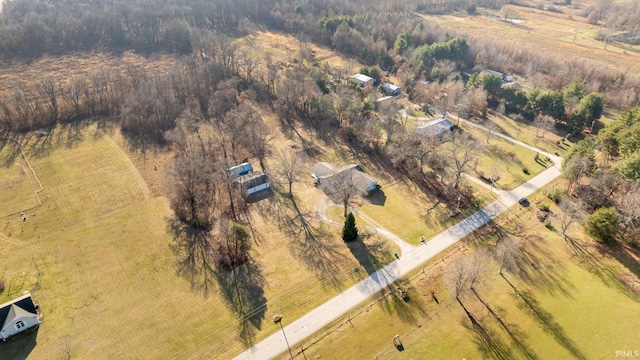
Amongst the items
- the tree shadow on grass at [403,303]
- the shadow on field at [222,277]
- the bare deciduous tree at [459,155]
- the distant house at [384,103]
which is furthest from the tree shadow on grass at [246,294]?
the distant house at [384,103]

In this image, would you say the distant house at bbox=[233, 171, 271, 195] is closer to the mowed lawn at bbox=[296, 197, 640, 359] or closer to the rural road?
the rural road

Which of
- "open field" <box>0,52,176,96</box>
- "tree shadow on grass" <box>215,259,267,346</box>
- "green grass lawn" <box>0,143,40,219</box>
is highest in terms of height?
"open field" <box>0,52,176,96</box>

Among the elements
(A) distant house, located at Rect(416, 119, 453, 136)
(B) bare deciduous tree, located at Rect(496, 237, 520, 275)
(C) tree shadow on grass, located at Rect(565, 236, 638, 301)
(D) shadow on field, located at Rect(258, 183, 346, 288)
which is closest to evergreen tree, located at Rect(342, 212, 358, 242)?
(D) shadow on field, located at Rect(258, 183, 346, 288)

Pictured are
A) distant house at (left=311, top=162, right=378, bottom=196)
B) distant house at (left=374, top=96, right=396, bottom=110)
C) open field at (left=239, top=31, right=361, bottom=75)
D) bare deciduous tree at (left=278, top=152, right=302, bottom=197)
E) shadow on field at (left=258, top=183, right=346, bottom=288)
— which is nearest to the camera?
shadow on field at (left=258, top=183, right=346, bottom=288)

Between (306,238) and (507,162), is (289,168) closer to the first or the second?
(306,238)

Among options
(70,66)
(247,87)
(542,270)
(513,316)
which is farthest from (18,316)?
(70,66)

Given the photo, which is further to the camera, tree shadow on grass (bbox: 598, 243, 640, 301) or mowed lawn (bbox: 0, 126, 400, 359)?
tree shadow on grass (bbox: 598, 243, 640, 301)

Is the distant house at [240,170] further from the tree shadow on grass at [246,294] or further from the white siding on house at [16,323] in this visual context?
the white siding on house at [16,323]
